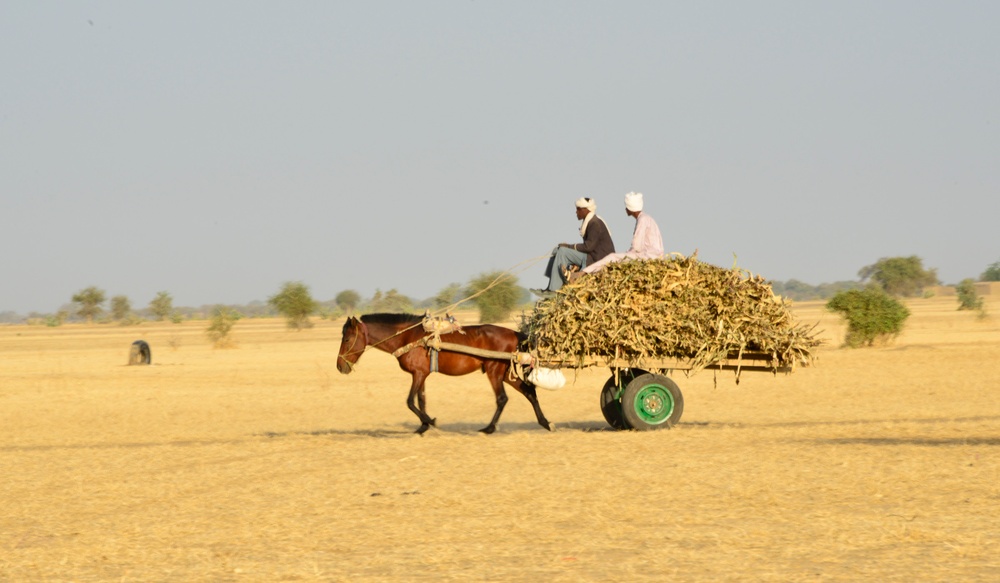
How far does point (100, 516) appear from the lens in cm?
967

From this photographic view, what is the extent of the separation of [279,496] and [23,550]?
242 centimetres

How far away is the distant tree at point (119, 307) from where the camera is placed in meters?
96.9

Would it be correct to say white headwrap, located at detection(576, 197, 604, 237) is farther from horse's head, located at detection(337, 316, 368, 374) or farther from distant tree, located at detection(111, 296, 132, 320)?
distant tree, located at detection(111, 296, 132, 320)

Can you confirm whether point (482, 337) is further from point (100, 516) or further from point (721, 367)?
point (100, 516)

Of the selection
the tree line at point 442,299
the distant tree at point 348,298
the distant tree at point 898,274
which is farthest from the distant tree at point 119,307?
the distant tree at point 898,274

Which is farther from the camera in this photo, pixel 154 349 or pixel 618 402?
pixel 154 349

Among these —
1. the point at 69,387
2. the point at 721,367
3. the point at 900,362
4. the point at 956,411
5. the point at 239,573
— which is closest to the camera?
the point at 239,573

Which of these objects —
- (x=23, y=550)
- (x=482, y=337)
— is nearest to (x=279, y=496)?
(x=23, y=550)

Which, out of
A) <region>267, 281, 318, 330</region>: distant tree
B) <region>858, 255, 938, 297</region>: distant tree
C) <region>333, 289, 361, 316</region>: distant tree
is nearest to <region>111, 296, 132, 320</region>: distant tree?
<region>333, 289, 361, 316</region>: distant tree

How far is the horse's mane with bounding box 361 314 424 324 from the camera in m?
14.6

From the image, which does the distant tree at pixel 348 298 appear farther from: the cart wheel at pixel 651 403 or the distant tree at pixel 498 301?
the cart wheel at pixel 651 403

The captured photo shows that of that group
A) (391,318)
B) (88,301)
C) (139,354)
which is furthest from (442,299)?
(88,301)

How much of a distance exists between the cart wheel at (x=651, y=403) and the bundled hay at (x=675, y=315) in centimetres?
67

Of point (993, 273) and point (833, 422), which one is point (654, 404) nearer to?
point (833, 422)
